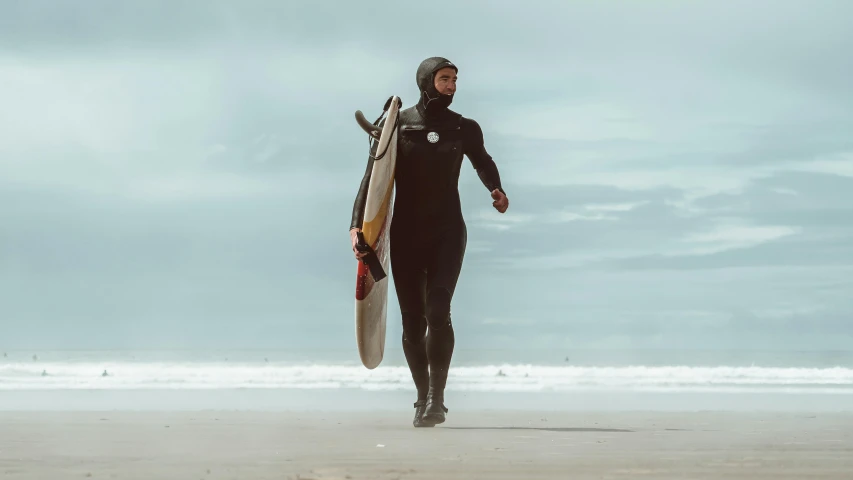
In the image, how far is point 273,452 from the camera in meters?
5.01

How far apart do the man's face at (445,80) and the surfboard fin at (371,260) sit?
39.7 inches

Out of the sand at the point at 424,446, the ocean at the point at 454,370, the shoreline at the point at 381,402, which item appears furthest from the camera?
the ocean at the point at 454,370

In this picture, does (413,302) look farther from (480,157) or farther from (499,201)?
(480,157)

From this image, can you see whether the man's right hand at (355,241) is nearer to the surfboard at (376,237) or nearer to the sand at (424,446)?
the surfboard at (376,237)

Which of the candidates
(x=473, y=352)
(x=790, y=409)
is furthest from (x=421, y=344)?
(x=473, y=352)

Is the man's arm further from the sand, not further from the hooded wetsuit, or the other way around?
the sand

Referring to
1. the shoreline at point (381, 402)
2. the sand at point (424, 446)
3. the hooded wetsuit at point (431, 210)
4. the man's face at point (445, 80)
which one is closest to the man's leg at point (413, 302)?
the hooded wetsuit at point (431, 210)

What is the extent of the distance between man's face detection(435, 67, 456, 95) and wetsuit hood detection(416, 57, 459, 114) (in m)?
0.02

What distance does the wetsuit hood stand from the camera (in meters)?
6.23

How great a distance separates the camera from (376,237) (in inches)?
248

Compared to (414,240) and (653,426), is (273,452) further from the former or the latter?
(653,426)

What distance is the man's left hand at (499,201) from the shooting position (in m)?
6.40

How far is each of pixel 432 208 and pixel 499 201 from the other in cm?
42

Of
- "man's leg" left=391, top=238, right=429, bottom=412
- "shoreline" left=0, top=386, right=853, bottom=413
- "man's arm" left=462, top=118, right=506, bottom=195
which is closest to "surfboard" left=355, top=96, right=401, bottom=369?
"man's leg" left=391, top=238, right=429, bottom=412
